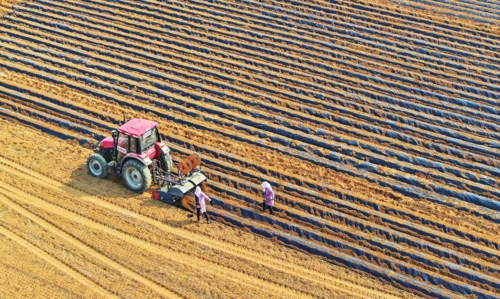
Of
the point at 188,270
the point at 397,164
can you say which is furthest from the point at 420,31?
A: the point at 188,270

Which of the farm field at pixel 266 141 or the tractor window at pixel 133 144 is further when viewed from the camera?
the tractor window at pixel 133 144

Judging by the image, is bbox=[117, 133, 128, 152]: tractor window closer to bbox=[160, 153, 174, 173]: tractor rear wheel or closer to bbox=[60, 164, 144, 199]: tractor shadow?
bbox=[160, 153, 174, 173]: tractor rear wheel

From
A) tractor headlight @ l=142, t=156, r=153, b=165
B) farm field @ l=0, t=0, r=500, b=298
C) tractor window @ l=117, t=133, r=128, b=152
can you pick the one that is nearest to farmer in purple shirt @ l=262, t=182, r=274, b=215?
farm field @ l=0, t=0, r=500, b=298

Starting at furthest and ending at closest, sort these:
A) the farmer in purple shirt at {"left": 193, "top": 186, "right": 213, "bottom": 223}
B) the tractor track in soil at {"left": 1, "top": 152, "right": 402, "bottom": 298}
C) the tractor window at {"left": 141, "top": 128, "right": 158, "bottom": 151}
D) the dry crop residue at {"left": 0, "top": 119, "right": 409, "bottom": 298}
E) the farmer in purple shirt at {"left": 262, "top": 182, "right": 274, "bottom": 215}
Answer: the tractor window at {"left": 141, "top": 128, "right": 158, "bottom": 151} < the farmer in purple shirt at {"left": 262, "top": 182, "right": 274, "bottom": 215} < the farmer in purple shirt at {"left": 193, "top": 186, "right": 213, "bottom": 223} < the tractor track in soil at {"left": 1, "top": 152, "right": 402, "bottom": 298} < the dry crop residue at {"left": 0, "top": 119, "right": 409, "bottom": 298}

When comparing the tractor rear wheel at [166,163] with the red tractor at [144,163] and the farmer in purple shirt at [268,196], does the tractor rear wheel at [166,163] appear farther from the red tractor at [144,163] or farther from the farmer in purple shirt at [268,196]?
the farmer in purple shirt at [268,196]

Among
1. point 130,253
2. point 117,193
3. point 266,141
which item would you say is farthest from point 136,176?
point 266,141

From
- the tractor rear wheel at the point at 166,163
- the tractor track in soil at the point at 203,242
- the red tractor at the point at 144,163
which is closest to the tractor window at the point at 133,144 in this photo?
the red tractor at the point at 144,163
